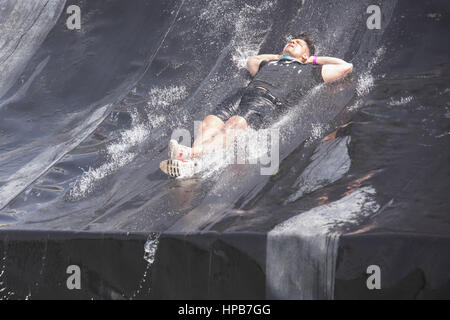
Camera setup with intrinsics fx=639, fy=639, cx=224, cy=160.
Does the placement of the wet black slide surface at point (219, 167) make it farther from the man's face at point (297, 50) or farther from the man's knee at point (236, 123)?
the man's face at point (297, 50)

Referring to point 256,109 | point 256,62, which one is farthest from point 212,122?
point 256,62

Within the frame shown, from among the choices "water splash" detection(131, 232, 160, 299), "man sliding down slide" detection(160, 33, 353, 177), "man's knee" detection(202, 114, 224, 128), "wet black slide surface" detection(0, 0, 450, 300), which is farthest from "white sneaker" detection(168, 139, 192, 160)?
"water splash" detection(131, 232, 160, 299)

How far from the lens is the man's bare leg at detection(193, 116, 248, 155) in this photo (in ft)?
8.79

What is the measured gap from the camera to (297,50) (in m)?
3.24

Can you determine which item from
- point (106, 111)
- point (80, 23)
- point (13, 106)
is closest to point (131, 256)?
point (106, 111)

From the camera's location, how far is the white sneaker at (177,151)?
101 inches

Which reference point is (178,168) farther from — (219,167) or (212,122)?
(212,122)

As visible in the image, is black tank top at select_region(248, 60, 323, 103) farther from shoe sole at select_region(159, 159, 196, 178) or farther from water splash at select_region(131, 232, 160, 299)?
water splash at select_region(131, 232, 160, 299)

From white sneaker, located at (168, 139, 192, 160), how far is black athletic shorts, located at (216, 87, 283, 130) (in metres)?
0.33

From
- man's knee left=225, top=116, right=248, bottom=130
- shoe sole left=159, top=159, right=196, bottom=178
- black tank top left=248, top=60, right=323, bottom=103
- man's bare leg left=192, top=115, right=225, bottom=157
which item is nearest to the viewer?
shoe sole left=159, top=159, right=196, bottom=178

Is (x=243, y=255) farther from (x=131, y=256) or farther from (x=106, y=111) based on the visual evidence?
(x=106, y=111)

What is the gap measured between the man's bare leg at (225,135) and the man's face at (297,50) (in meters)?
0.61

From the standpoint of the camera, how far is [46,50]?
14.3 feet

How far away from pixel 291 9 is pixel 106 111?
1291 mm
